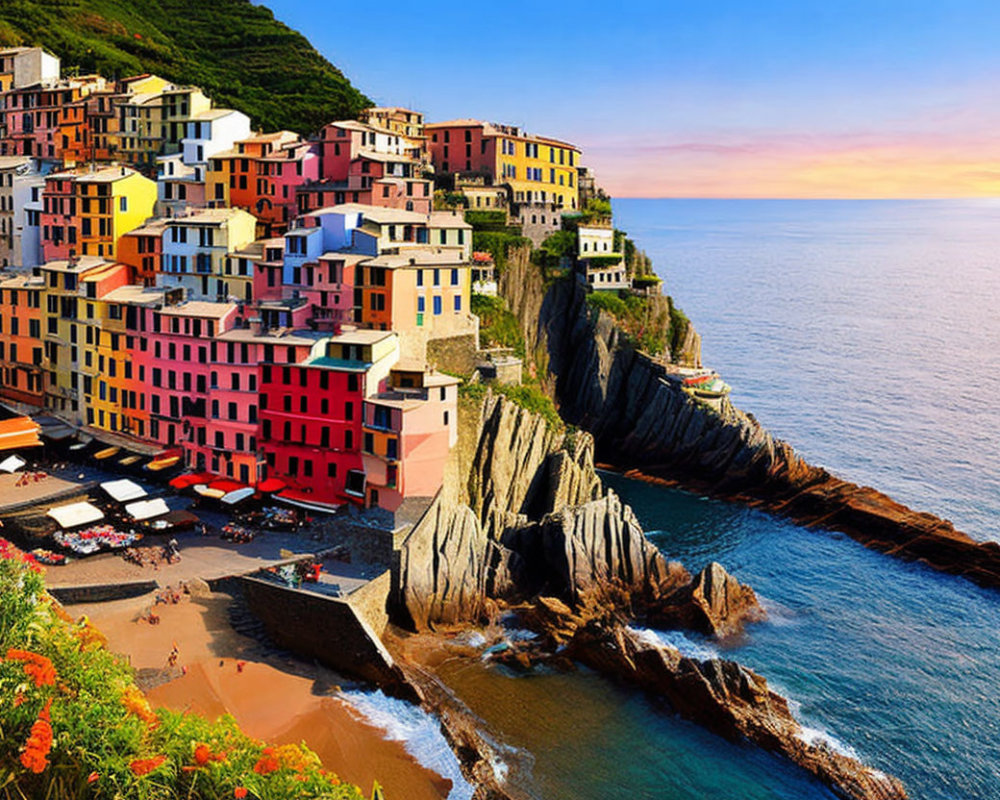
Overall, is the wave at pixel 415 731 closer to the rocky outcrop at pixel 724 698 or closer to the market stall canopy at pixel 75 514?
the rocky outcrop at pixel 724 698

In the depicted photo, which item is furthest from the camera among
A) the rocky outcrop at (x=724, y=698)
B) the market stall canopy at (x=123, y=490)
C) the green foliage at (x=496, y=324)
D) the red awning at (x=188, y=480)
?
the green foliage at (x=496, y=324)

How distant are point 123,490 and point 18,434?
11.7m

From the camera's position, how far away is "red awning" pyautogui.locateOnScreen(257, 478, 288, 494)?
190 ft

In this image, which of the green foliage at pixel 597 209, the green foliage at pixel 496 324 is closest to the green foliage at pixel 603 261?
the green foliage at pixel 597 209

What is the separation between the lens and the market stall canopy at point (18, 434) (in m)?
63.4

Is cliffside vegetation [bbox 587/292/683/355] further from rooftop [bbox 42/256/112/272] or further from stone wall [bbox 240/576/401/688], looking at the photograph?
stone wall [bbox 240/576/401/688]

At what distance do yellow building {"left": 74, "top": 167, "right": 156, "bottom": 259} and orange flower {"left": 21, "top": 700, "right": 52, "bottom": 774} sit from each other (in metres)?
48.3

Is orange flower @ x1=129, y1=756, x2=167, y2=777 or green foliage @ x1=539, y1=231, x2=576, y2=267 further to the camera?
green foliage @ x1=539, y1=231, x2=576, y2=267

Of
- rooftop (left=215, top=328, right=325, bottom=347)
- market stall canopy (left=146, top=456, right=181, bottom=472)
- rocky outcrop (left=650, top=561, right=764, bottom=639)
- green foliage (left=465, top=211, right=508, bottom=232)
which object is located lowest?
rocky outcrop (left=650, top=561, right=764, bottom=639)

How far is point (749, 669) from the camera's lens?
48750 millimetres

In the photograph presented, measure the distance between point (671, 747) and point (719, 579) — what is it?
13.9 meters

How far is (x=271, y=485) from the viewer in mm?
58000

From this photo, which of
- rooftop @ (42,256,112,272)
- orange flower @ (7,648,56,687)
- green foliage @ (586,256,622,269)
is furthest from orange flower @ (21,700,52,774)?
green foliage @ (586,256,622,269)

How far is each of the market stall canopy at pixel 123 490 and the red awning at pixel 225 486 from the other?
3886 mm
